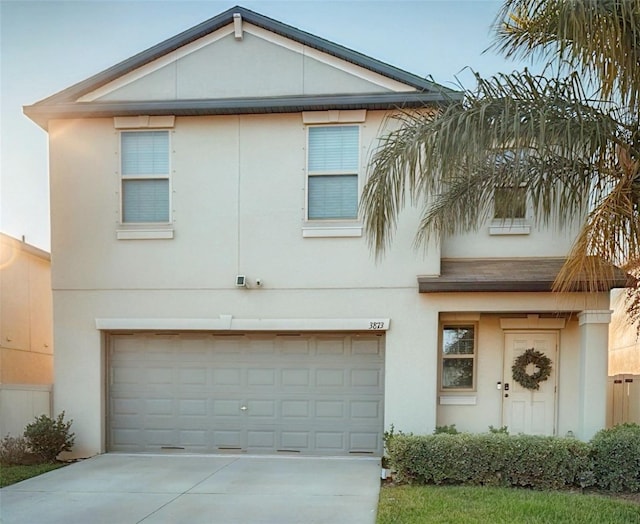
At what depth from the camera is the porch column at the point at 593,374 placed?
8352 millimetres

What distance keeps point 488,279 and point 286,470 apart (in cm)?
477

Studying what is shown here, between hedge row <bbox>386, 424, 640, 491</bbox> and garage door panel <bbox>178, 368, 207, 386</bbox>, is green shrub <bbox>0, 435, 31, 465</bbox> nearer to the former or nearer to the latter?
garage door panel <bbox>178, 368, 207, 386</bbox>

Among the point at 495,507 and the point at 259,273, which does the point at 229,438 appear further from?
the point at 495,507

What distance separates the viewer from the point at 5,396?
8.82 meters

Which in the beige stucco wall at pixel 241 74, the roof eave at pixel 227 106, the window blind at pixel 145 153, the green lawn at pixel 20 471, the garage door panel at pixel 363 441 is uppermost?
the beige stucco wall at pixel 241 74

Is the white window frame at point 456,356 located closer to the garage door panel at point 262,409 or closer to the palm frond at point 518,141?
the garage door panel at point 262,409

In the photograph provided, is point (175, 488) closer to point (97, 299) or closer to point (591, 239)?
point (97, 299)

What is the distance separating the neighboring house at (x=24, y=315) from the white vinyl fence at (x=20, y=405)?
1289mm

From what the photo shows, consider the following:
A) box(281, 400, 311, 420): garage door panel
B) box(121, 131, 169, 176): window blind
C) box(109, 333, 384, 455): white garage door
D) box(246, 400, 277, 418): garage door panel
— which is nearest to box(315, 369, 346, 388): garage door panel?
box(109, 333, 384, 455): white garage door

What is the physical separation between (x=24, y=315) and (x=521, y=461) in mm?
11448

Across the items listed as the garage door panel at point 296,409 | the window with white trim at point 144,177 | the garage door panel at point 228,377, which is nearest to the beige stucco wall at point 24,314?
the window with white trim at point 144,177

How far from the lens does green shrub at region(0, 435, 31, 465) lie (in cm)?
859

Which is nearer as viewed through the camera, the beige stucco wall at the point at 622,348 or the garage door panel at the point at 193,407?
the garage door panel at the point at 193,407

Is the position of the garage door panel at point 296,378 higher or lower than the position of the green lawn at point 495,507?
higher
